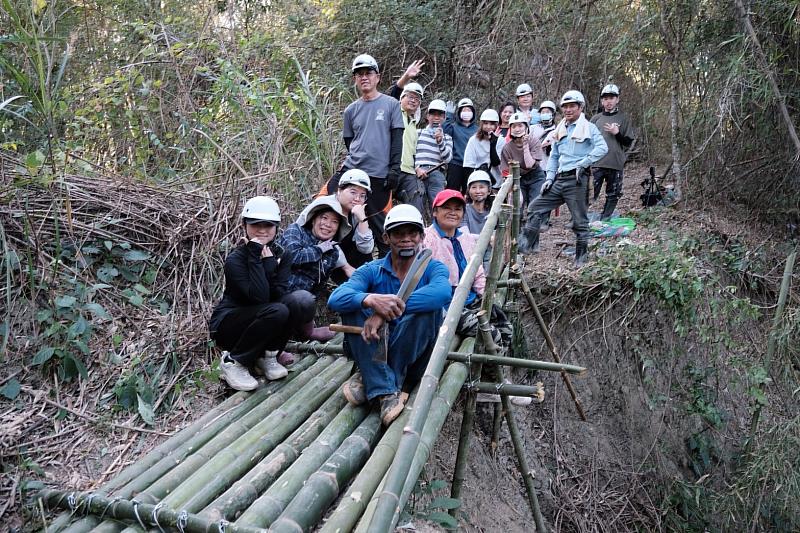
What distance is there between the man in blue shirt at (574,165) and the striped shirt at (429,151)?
3.82ft

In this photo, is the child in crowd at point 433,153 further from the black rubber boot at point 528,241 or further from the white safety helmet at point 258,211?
the white safety helmet at point 258,211

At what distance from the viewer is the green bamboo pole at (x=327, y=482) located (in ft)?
8.23

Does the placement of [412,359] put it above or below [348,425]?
above

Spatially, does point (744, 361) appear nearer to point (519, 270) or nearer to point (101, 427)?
point (519, 270)

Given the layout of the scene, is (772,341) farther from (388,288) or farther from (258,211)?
(258,211)

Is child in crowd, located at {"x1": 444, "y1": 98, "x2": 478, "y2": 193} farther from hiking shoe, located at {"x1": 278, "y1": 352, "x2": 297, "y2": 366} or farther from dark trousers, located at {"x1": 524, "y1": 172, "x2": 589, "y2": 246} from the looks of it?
hiking shoe, located at {"x1": 278, "y1": 352, "x2": 297, "y2": 366}

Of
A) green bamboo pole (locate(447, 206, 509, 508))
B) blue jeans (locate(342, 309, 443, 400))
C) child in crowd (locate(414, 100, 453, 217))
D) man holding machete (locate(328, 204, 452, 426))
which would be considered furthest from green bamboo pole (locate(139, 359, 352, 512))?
child in crowd (locate(414, 100, 453, 217))

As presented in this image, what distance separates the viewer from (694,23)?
740 centimetres

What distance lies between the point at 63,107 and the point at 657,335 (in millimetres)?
5708

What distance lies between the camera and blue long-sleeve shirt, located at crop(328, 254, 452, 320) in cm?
318

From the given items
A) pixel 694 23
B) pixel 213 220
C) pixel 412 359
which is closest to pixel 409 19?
pixel 694 23

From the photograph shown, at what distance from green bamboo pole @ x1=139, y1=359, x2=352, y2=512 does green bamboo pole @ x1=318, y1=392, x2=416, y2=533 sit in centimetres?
59

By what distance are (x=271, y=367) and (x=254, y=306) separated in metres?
0.46

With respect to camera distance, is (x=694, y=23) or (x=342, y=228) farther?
(x=694, y=23)
